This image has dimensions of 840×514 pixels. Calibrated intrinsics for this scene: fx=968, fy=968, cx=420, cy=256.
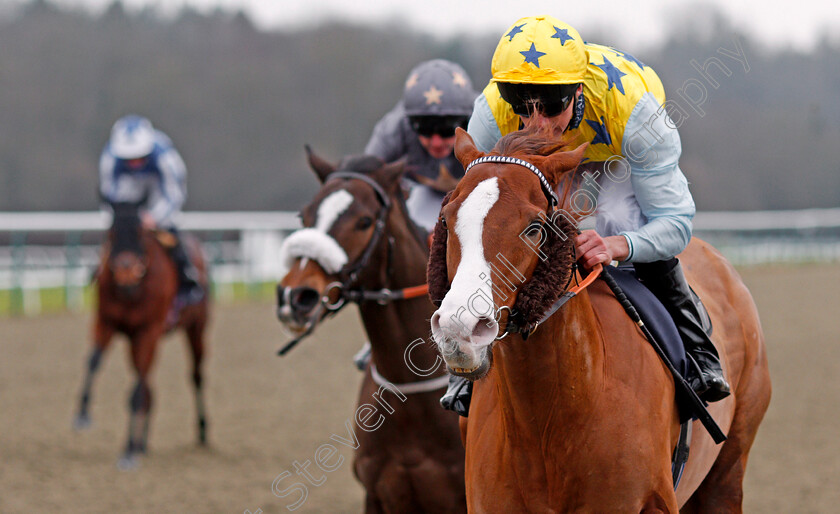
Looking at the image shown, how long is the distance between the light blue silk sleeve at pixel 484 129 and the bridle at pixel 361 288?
3.41 feet

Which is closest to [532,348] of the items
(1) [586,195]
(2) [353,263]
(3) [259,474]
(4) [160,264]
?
(1) [586,195]

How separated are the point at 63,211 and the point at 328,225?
22684mm

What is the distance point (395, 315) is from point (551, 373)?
5.19ft

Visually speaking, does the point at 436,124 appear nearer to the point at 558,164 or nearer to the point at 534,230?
the point at 558,164

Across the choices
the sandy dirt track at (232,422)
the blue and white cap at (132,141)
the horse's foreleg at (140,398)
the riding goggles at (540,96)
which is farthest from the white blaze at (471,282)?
the blue and white cap at (132,141)

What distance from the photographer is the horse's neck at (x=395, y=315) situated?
12.7ft

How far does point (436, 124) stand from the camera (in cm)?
435

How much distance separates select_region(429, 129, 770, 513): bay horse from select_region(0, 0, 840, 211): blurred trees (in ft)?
76.3

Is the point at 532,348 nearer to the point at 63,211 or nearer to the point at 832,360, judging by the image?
the point at 832,360

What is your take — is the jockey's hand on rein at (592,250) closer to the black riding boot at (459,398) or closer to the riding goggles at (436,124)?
the black riding boot at (459,398)

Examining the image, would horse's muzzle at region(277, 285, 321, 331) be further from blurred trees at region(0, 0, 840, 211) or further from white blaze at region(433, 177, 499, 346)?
blurred trees at region(0, 0, 840, 211)

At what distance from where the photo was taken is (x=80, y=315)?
13.7 m

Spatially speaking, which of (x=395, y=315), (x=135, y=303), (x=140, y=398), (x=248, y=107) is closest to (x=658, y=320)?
(x=395, y=315)

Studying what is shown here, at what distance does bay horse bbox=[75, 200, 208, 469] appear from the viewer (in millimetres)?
7355
